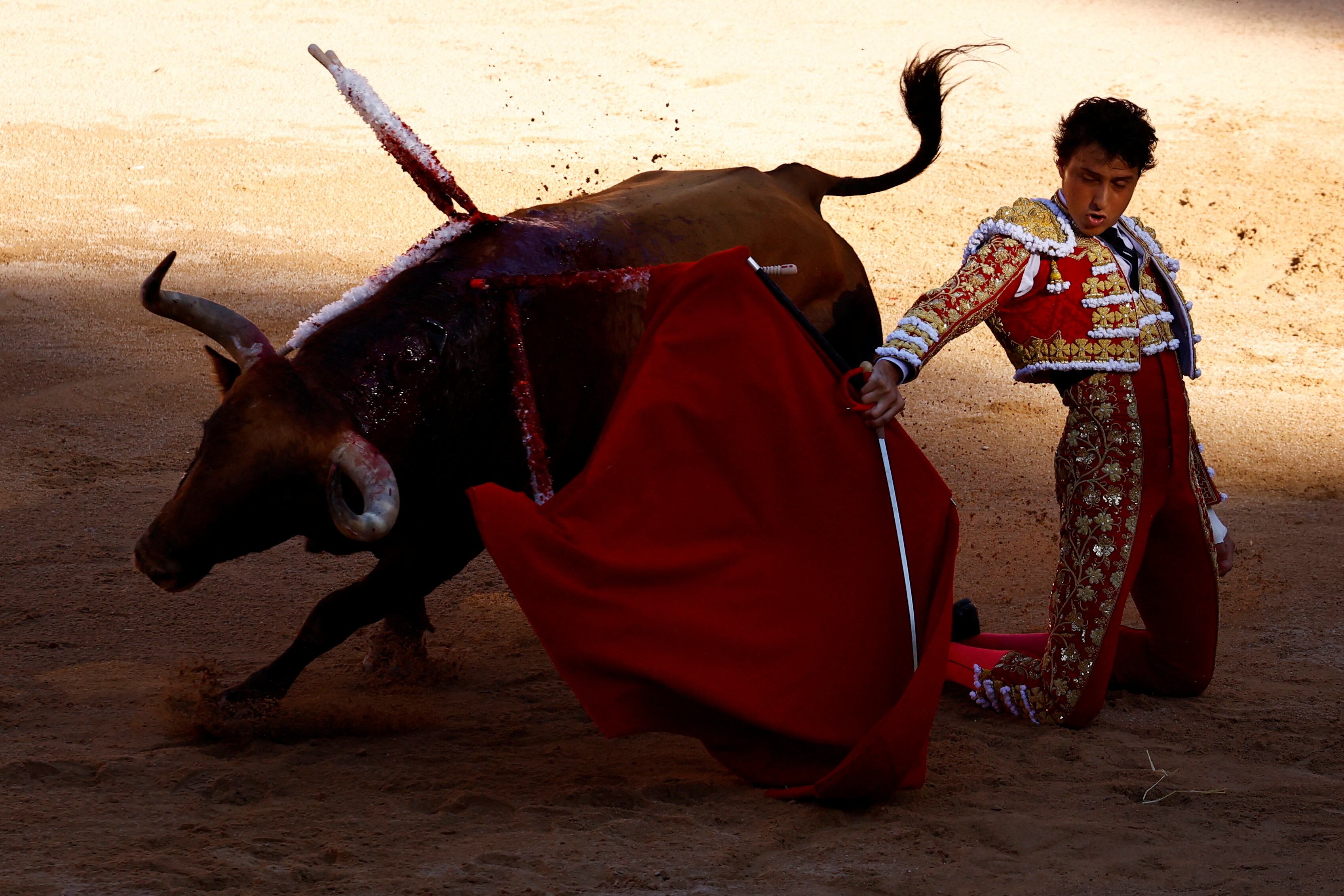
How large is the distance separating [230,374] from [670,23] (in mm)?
10122

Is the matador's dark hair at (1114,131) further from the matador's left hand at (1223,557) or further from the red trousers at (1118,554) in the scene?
the matador's left hand at (1223,557)

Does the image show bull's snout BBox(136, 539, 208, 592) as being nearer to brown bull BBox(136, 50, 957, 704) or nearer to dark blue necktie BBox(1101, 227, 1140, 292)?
brown bull BBox(136, 50, 957, 704)

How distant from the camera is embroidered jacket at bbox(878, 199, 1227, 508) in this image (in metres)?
2.79

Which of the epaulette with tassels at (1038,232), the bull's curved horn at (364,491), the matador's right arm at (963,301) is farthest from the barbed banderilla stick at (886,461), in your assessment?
the bull's curved horn at (364,491)

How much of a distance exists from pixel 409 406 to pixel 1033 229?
1.35 metres

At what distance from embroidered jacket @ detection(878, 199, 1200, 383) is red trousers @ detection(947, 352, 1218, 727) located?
7 centimetres

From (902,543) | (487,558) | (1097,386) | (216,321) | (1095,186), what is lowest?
(487,558)

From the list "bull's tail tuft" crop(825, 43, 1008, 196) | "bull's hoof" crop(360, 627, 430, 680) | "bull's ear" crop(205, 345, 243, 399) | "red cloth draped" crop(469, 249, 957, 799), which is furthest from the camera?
"bull's tail tuft" crop(825, 43, 1008, 196)

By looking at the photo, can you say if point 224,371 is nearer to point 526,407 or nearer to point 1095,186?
point 526,407

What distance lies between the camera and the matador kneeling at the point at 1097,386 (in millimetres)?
2789

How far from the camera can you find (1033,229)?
285cm

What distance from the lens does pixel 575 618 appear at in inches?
101

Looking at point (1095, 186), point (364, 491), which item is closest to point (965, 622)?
point (1095, 186)

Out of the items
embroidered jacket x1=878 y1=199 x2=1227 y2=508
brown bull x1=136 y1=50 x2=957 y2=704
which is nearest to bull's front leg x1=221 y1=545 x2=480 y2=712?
brown bull x1=136 y1=50 x2=957 y2=704
